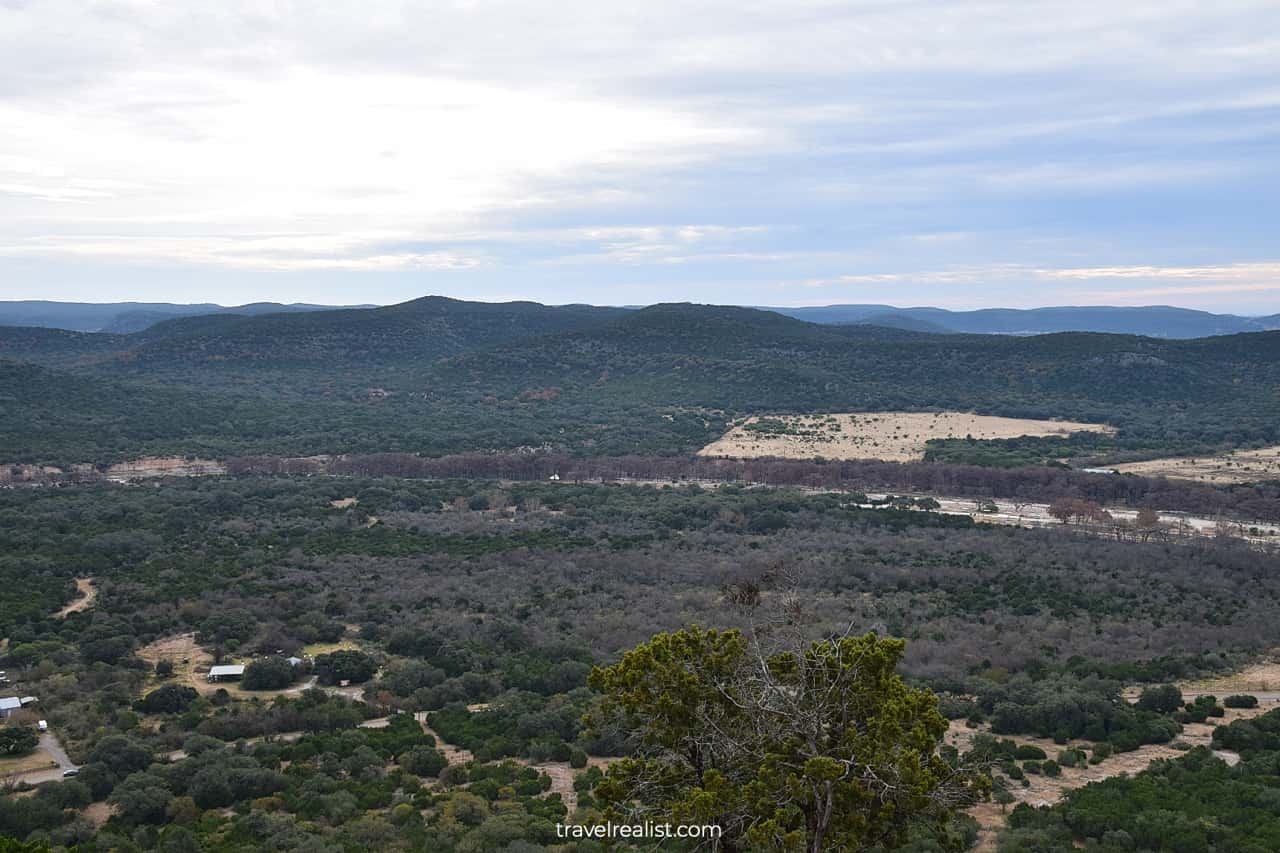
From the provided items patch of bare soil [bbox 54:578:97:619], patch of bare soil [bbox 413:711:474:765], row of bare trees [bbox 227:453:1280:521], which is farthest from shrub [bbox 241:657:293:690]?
row of bare trees [bbox 227:453:1280:521]

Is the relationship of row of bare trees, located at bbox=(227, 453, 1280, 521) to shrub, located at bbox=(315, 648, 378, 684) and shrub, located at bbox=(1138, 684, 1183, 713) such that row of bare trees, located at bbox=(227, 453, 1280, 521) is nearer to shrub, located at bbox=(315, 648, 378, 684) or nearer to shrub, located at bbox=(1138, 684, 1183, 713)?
shrub, located at bbox=(1138, 684, 1183, 713)

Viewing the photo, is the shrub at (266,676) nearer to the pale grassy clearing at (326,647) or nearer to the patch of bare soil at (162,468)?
the pale grassy clearing at (326,647)

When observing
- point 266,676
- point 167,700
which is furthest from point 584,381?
point 167,700

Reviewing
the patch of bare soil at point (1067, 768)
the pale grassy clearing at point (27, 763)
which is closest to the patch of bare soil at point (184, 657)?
the pale grassy clearing at point (27, 763)

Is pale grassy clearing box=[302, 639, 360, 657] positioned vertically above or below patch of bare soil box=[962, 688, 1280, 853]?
below

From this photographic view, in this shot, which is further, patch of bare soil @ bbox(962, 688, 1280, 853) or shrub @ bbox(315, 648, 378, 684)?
shrub @ bbox(315, 648, 378, 684)

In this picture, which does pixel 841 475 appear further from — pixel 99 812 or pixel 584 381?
pixel 584 381
